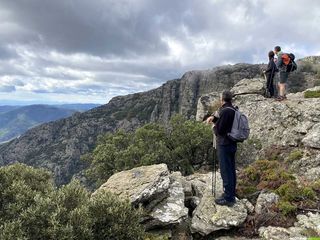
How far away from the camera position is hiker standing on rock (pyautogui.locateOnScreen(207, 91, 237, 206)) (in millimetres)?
12797

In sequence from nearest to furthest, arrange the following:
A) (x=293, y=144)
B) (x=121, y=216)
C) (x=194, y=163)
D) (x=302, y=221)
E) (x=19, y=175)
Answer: (x=121, y=216) → (x=302, y=221) → (x=19, y=175) → (x=293, y=144) → (x=194, y=163)

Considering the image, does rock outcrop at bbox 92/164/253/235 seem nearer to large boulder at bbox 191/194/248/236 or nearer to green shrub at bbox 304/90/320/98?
large boulder at bbox 191/194/248/236

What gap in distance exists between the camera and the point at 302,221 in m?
12.5

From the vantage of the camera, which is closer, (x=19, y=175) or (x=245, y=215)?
(x=245, y=215)

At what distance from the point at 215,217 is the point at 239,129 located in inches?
127

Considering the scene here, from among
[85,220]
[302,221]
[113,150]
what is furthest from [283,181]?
[113,150]

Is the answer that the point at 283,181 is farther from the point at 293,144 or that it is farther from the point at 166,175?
the point at 293,144

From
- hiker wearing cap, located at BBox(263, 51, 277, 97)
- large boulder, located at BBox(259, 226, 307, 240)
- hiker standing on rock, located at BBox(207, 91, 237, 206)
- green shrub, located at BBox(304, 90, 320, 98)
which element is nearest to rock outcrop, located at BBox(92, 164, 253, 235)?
hiker standing on rock, located at BBox(207, 91, 237, 206)

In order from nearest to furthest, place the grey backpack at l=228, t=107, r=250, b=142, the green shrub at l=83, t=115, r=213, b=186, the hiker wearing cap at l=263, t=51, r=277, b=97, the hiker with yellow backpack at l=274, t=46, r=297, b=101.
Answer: the grey backpack at l=228, t=107, r=250, b=142 < the hiker with yellow backpack at l=274, t=46, r=297, b=101 < the hiker wearing cap at l=263, t=51, r=277, b=97 < the green shrub at l=83, t=115, r=213, b=186

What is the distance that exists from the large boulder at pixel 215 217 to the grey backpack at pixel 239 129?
2609 millimetres

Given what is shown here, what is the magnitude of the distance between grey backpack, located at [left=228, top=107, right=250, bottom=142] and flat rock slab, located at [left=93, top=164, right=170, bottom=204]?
3527 millimetres

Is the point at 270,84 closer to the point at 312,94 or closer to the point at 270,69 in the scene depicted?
the point at 270,69

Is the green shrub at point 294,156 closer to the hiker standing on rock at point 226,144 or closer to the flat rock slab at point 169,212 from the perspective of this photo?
the hiker standing on rock at point 226,144

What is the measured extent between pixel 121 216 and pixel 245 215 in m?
4.55
